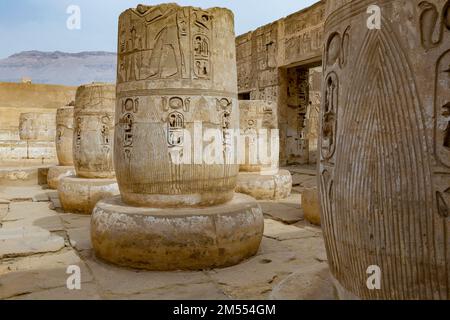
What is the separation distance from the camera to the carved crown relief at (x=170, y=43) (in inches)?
→ 139

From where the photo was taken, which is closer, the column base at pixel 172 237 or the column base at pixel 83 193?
the column base at pixel 172 237

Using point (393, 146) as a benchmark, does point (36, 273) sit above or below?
below

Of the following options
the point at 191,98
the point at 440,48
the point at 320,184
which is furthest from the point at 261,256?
the point at 440,48

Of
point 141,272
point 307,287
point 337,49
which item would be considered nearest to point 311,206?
point 141,272

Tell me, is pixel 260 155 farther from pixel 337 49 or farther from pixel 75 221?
pixel 337 49

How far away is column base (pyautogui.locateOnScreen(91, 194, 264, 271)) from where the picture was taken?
10.6 feet

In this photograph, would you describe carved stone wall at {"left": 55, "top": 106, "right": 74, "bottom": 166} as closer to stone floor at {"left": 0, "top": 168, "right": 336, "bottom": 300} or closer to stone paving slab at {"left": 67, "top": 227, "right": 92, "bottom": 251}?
stone floor at {"left": 0, "top": 168, "right": 336, "bottom": 300}

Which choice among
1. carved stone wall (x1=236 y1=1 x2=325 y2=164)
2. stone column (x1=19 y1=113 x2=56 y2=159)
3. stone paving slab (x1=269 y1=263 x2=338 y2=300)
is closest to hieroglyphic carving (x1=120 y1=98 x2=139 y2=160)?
stone paving slab (x1=269 y1=263 x2=338 y2=300)

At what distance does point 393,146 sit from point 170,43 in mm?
2611

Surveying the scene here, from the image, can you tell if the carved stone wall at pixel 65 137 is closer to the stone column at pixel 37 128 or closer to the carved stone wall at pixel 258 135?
the carved stone wall at pixel 258 135

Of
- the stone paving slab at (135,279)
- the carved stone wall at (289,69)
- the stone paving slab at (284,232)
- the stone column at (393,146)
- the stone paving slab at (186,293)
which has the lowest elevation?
the stone paving slab at (284,232)

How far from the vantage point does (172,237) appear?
322cm

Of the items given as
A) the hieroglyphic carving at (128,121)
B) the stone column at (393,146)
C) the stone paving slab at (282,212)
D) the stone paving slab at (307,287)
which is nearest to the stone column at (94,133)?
the stone paving slab at (282,212)

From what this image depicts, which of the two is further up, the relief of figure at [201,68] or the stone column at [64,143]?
the relief of figure at [201,68]
